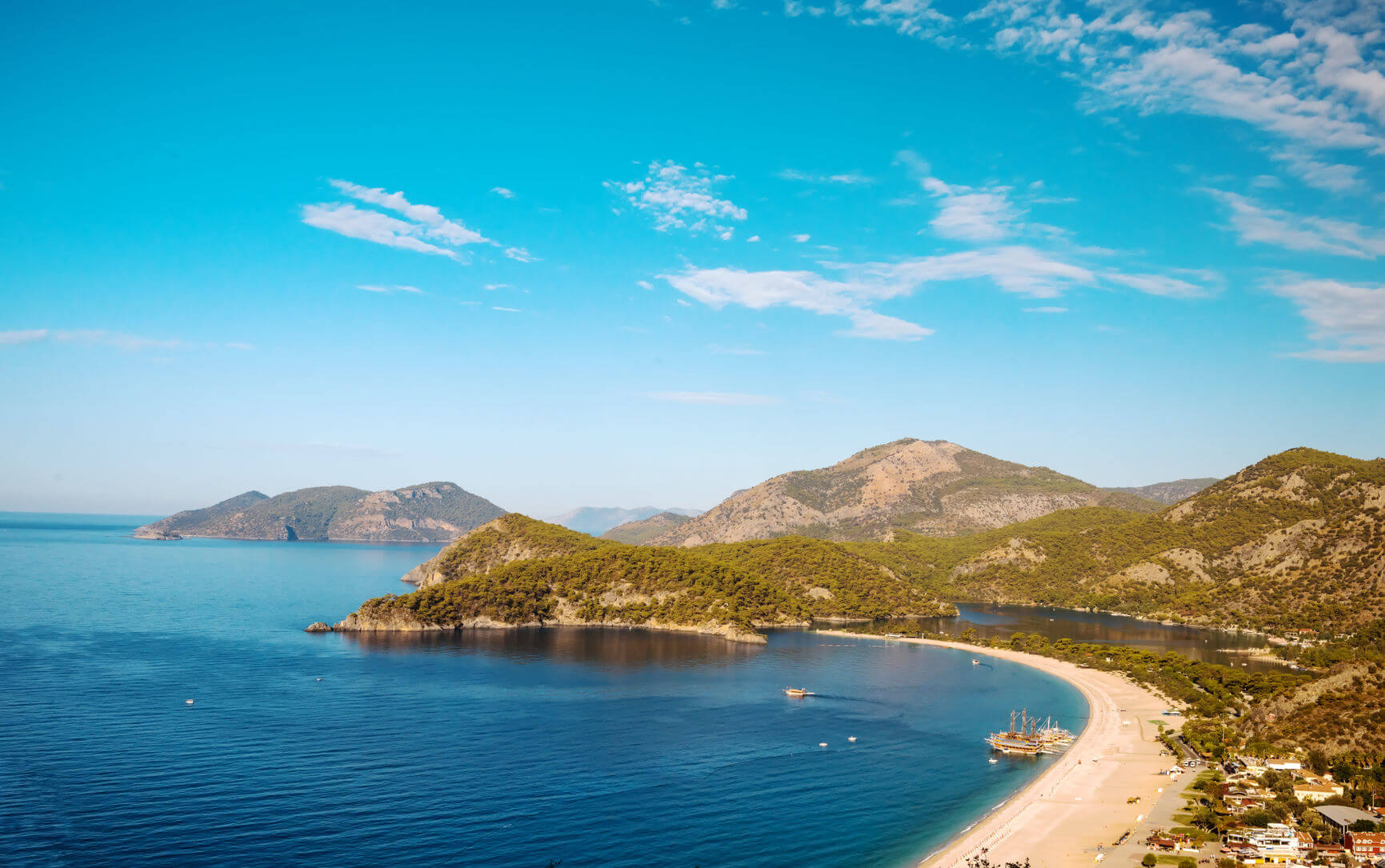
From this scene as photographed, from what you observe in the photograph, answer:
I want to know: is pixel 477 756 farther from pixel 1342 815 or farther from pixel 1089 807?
pixel 1342 815

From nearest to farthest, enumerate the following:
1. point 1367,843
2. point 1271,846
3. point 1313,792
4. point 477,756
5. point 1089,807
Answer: point 1367,843
point 1271,846
point 1313,792
point 1089,807
point 477,756

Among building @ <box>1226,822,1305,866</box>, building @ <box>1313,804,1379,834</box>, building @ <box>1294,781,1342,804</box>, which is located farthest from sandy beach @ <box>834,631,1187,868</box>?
building @ <box>1313,804,1379,834</box>

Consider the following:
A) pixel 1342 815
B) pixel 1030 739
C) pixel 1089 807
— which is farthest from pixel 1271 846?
pixel 1030 739

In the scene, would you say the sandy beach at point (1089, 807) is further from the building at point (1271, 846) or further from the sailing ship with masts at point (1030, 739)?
the building at point (1271, 846)

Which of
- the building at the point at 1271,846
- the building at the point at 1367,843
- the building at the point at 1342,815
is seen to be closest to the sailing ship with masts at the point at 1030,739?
the building at the point at 1342,815

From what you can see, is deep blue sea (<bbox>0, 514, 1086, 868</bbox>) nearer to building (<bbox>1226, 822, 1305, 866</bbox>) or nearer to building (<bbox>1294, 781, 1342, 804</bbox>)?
building (<bbox>1226, 822, 1305, 866</bbox>)
